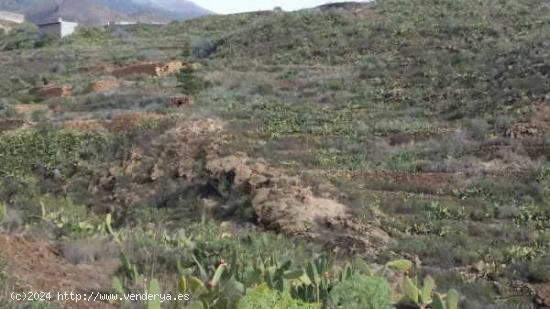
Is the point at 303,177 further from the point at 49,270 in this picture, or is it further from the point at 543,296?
the point at 49,270

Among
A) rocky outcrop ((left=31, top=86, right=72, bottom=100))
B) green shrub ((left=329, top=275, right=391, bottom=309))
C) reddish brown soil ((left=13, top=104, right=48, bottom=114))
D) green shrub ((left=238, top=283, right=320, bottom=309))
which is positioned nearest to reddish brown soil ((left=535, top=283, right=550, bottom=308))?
green shrub ((left=329, top=275, right=391, bottom=309))

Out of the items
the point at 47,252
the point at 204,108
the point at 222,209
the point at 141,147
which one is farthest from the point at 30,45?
the point at 47,252

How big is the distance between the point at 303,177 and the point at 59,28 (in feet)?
212

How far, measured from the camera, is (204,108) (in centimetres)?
2573

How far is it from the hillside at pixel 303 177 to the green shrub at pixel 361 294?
20mm

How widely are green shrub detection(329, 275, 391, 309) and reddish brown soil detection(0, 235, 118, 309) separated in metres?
2.15

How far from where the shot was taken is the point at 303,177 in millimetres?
14758

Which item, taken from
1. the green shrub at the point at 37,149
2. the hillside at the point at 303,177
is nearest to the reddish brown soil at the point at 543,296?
the hillside at the point at 303,177

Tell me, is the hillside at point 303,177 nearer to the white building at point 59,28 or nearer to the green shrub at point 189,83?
the green shrub at point 189,83

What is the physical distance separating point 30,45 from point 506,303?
206 feet

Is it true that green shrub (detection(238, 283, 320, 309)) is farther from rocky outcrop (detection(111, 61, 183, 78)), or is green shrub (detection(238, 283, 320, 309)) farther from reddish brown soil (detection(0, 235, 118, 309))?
Answer: rocky outcrop (detection(111, 61, 183, 78))

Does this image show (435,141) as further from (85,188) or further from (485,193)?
(85,188)

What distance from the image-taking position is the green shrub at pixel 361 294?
6414 mm

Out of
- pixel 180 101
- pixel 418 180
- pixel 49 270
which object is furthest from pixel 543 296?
pixel 180 101
